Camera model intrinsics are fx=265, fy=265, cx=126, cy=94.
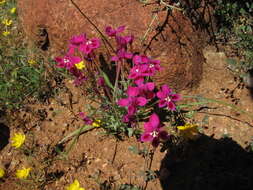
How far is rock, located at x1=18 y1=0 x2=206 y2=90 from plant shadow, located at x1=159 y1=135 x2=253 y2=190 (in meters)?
0.72

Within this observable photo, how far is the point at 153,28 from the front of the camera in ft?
8.66

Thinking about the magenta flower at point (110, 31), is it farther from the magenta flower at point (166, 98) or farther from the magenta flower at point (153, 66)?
the magenta flower at point (166, 98)

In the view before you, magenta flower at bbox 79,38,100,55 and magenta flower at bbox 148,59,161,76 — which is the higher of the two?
magenta flower at bbox 79,38,100,55

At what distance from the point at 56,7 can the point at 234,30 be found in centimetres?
209

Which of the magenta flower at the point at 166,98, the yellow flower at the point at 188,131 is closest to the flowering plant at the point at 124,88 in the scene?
the magenta flower at the point at 166,98

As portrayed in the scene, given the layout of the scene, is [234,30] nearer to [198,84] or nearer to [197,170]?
[198,84]

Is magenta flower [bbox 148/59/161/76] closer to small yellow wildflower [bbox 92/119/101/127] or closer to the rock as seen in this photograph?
the rock

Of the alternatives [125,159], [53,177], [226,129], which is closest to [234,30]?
[226,129]

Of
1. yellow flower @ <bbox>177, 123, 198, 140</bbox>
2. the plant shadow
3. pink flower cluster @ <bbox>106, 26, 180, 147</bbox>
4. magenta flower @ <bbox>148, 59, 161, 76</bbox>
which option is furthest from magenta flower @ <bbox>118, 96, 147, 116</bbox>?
the plant shadow

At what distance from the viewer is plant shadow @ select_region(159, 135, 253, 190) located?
2143mm

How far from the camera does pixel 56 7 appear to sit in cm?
299

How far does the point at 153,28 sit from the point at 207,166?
54.9 inches

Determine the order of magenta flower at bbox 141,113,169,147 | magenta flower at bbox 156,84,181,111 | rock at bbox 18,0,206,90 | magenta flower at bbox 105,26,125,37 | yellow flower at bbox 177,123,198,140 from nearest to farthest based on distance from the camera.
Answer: magenta flower at bbox 141,113,169,147 → magenta flower at bbox 156,84,181,111 → magenta flower at bbox 105,26,125,37 → yellow flower at bbox 177,123,198,140 → rock at bbox 18,0,206,90

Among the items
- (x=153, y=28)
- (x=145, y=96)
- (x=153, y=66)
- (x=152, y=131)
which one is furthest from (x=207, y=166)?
(x=153, y=28)
